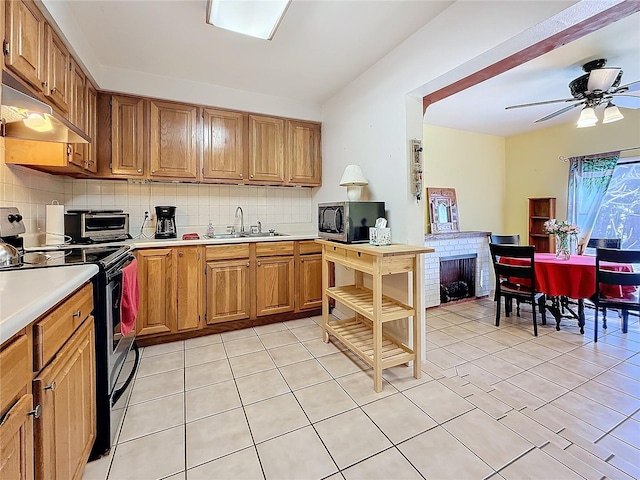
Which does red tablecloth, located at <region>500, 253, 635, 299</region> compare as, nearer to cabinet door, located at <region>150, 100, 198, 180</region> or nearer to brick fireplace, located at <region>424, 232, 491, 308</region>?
brick fireplace, located at <region>424, 232, 491, 308</region>

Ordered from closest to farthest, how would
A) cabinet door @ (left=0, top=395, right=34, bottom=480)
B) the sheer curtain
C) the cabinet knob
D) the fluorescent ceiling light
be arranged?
1. cabinet door @ (left=0, top=395, right=34, bottom=480)
2. the cabinet knob
3. the fluorescent ceiling light
4. the sheer curtain

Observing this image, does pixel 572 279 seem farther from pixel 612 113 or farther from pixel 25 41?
pixel 25 41

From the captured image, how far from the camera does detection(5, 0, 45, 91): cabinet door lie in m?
1.42

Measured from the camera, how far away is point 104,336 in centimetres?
148

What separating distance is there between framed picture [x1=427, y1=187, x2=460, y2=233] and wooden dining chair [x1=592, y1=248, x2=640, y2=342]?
1658 millimetres

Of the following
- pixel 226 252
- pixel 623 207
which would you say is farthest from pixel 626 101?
pixel 226 252

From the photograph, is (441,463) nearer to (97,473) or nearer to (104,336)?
(97,473)

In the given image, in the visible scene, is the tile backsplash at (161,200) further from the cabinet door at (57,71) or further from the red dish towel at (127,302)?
the red dish towel at (127,302)

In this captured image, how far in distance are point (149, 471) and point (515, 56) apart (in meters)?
2.98

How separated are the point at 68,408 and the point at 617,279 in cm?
396

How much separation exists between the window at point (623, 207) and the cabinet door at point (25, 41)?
5.53 metres

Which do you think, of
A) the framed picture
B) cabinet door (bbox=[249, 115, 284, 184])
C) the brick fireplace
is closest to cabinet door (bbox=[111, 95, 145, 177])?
cabinet door (bbox=[249, 115, 284, 184])

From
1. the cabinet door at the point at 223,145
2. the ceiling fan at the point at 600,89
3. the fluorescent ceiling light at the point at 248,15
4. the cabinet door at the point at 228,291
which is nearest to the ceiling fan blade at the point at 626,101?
the ceiling fan at the point at 600,89

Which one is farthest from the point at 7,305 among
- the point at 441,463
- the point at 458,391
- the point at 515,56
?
the point at 515,56
